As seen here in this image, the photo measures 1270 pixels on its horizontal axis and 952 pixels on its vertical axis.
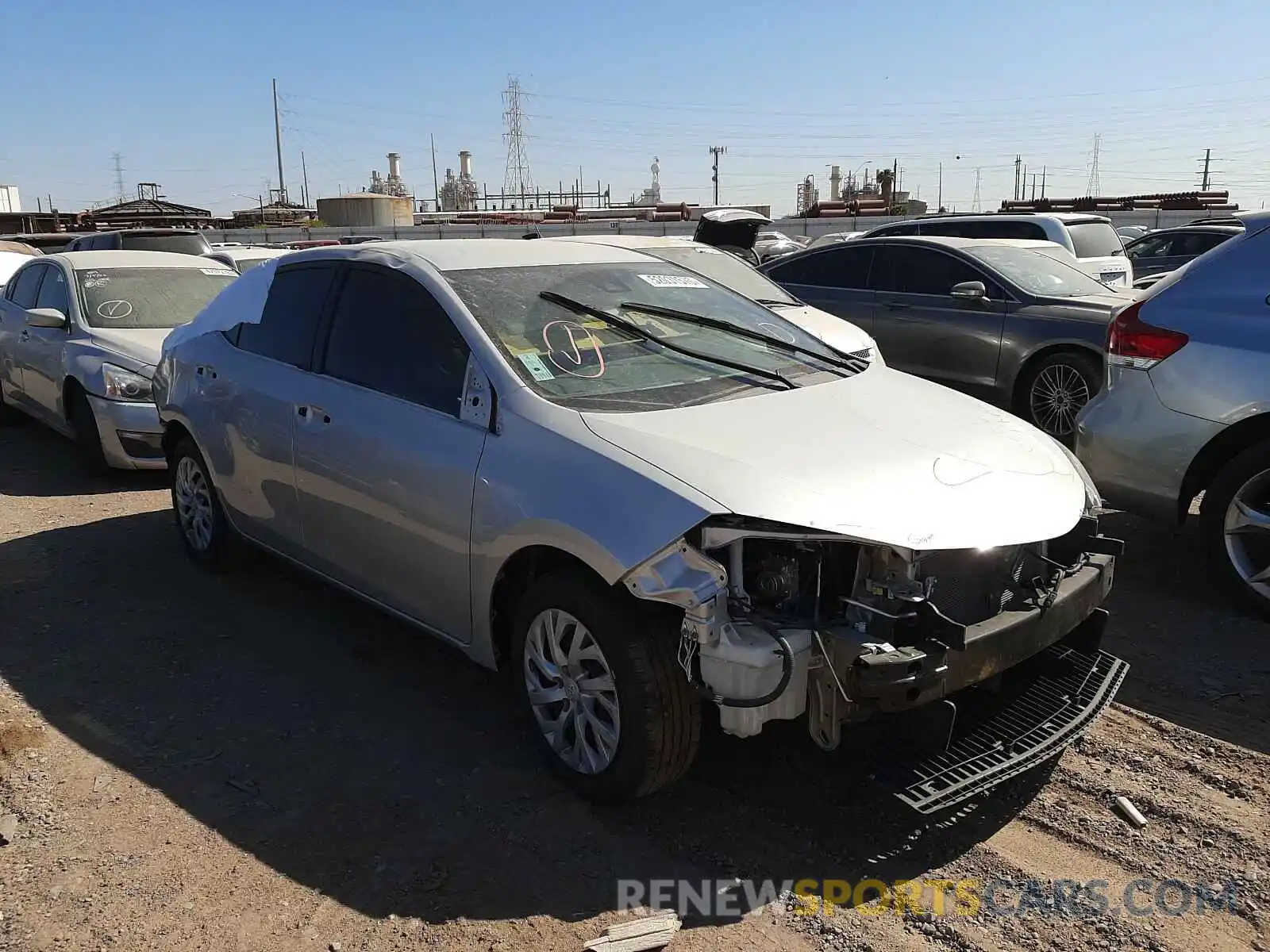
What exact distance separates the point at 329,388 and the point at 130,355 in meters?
4.12

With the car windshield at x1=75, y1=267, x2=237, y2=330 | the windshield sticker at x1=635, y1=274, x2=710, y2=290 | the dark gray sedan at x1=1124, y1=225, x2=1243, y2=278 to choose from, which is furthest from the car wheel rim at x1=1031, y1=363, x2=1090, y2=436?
the dark gray sedan at x1=1124, y1=225, x2=1243, y2=278

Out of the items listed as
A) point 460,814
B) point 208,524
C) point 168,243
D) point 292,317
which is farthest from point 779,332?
point 168,243

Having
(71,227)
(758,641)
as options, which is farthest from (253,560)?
(71,227)

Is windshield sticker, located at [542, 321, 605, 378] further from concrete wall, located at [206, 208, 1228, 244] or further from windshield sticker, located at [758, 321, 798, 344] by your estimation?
concrete wall, located at [206, 208, 1228, 244]

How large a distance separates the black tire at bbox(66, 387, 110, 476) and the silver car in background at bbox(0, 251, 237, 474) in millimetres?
12

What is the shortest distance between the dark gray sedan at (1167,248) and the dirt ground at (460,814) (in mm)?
14632

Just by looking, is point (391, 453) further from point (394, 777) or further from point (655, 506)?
point (655, 506)

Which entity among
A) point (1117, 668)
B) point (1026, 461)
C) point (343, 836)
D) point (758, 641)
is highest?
point (1026, 461)

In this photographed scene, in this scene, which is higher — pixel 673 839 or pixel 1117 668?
pixel 1117 668

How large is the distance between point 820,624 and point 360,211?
1805 inches

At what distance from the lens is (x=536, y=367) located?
3.70 m

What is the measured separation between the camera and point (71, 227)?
37312 millimetres

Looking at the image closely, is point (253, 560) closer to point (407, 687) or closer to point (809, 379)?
point (407, 687)

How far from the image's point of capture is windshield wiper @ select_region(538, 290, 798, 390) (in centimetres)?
400
